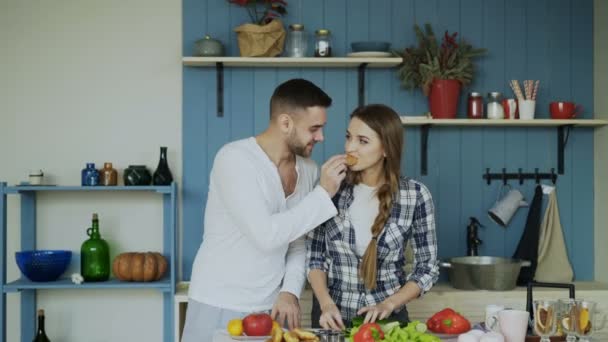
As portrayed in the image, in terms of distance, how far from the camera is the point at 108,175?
4.18m

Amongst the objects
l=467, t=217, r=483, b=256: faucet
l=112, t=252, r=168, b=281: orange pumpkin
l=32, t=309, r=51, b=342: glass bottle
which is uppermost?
l=467, t=217, r=483, b=256: faucet

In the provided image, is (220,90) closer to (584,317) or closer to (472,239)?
(472,239)

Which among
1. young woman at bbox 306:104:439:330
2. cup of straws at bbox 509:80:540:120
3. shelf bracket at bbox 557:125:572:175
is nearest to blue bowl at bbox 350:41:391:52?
cup of straws at bbox 509:80:540:120

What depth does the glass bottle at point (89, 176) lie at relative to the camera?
4.13 meters

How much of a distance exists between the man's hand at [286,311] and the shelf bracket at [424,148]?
1859 mm

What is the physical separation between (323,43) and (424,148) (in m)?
0.80

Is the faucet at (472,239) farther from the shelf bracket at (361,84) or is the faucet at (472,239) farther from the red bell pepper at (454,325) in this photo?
the red bell pepper at (454,325)

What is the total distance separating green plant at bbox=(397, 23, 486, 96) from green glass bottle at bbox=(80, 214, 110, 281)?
1.81 meters

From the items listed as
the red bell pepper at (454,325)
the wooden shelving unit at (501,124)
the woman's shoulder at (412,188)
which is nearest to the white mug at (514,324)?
the red bell pepper at (454,325)

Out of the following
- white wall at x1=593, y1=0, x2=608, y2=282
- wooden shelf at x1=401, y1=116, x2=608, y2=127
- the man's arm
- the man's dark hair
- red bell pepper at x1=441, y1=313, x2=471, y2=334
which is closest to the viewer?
red bell pepper at x1=441, y1=313, x2=471, y2=334

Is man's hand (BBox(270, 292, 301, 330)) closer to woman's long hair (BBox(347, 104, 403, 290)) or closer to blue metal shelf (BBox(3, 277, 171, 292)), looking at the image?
woman's long hair (BBox(347, 104, 403, 290))

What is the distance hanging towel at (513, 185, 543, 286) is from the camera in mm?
4293

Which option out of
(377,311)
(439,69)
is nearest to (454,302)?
(439,69)

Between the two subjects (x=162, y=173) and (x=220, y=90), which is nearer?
(x=162, y=173)
